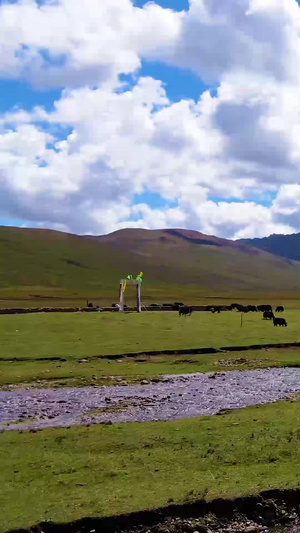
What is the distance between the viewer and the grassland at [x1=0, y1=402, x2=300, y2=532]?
11.0 meters

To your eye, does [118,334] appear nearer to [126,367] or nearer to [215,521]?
[126,367]

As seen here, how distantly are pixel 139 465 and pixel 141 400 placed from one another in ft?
25.5

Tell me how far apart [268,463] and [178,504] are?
3187 mm

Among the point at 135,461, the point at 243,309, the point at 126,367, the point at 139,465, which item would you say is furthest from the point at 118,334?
the point at 243,309

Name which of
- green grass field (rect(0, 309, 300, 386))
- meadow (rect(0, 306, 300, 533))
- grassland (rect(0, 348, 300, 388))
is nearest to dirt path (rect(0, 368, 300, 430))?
meadow (rect(0, 306, 300, 533))

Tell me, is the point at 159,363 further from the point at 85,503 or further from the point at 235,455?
the point at 85,503

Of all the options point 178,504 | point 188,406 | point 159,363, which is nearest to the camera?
point 178,504

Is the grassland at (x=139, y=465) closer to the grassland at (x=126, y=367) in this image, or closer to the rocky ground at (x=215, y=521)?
the rocky ground at (x=215, y=521)

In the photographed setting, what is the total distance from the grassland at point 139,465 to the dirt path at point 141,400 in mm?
1710

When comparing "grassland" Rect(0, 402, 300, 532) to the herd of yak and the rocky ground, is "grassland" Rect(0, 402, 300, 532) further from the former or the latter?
the herd of yak

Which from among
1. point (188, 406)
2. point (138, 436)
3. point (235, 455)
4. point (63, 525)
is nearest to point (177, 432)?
point (138, 436)

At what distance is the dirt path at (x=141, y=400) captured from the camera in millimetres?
18453

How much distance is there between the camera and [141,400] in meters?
20.9

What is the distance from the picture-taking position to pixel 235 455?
45.0 ft
